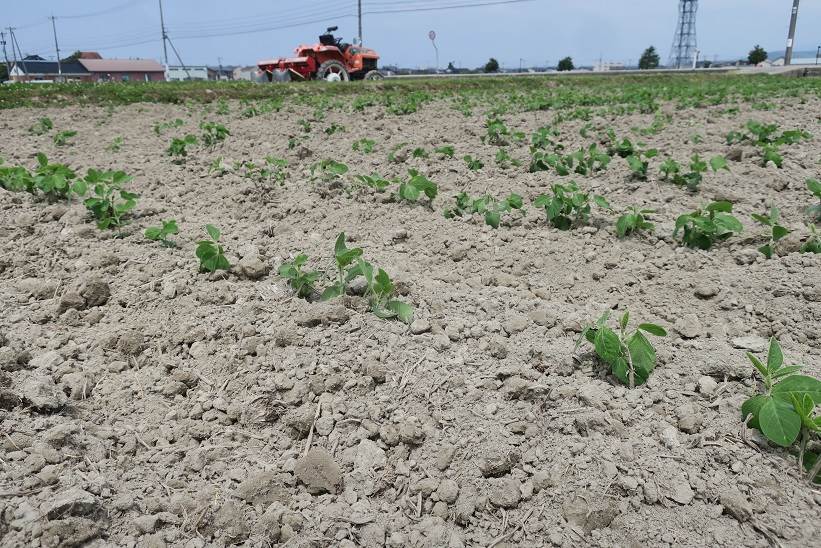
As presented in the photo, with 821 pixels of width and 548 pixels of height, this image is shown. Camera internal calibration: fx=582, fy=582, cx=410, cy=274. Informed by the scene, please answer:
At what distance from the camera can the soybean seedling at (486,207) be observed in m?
3.59

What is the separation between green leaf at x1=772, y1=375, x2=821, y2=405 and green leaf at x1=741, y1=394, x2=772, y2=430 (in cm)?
4

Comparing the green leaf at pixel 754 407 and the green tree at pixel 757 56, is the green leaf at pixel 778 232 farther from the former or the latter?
the green tree at pixel 757 56

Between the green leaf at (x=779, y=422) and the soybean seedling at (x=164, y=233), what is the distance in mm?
2671

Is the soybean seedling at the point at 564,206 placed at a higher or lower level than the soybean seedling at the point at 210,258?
higher

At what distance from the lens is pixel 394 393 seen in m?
2.00

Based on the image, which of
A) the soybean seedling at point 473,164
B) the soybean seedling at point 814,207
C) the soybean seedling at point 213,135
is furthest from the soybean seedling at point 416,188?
the soybean seedling at point 213,135

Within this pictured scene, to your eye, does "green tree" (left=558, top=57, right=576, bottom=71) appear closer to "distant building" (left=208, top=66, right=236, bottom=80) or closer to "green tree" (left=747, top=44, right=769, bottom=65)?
"green tree" (left=747, top=44, right=769, bottom=65)

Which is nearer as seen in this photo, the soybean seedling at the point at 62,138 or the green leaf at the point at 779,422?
the green leaf at the point at 779,422

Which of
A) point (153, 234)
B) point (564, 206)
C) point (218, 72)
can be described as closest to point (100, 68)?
point (218, 72)

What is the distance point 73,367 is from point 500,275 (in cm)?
188

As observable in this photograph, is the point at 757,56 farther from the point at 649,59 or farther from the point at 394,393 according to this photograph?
the point at 394,393

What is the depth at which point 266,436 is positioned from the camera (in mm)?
1889

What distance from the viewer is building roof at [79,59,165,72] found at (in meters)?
80.7

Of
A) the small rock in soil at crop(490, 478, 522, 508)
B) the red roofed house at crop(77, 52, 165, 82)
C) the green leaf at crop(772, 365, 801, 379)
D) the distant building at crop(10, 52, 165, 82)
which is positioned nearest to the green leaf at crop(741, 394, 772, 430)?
the green leaf at crop(772, 365, 801, 379)
